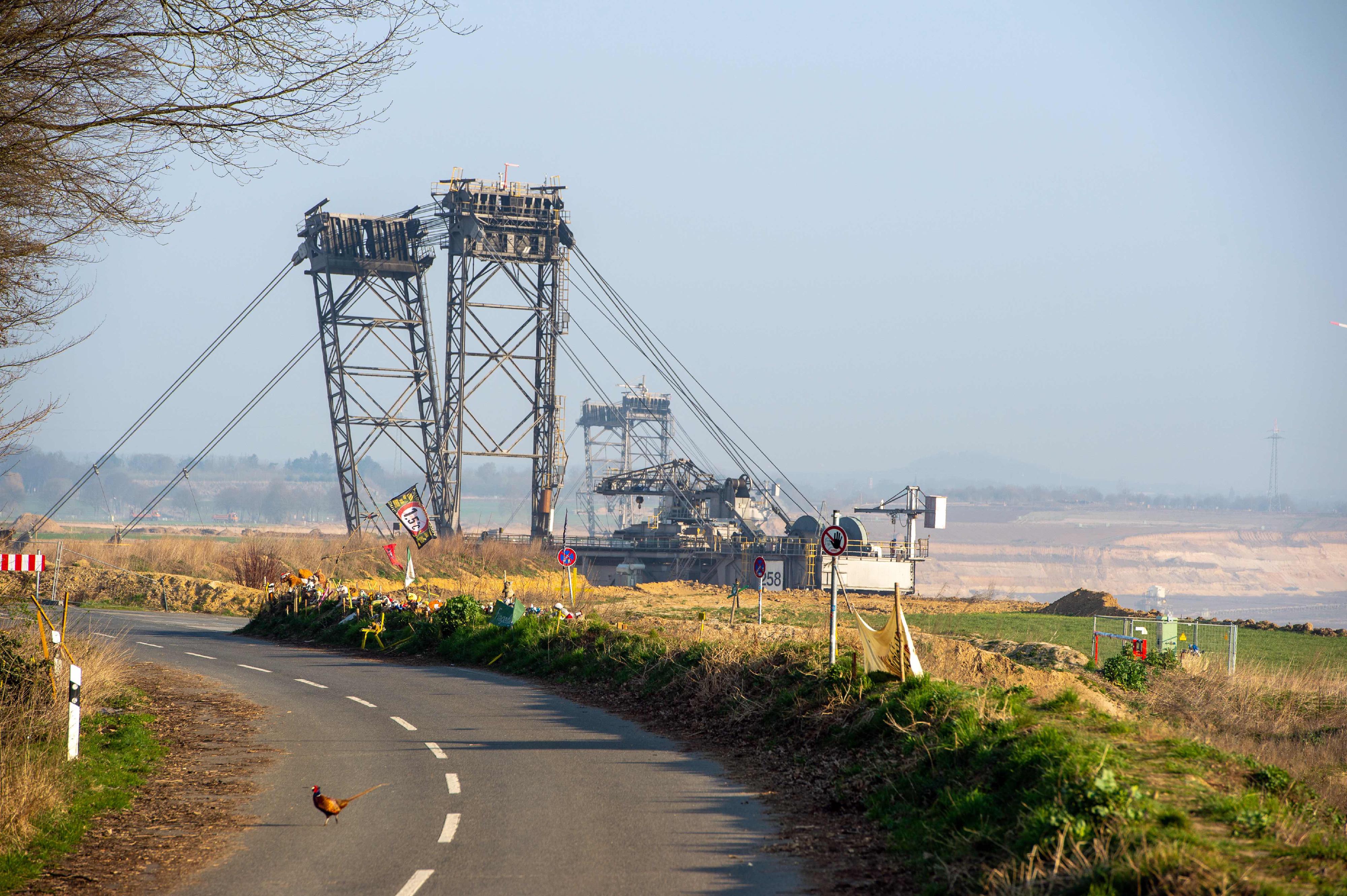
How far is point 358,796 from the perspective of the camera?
1158 centimetres

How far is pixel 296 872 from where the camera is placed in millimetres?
9055

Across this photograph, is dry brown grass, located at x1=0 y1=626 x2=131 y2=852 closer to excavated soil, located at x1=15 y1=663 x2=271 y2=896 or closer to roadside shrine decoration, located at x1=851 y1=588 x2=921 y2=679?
excavated soil, located at x1=15 y1=663 x2=271 y2=896

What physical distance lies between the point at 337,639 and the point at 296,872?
2073 centimetres

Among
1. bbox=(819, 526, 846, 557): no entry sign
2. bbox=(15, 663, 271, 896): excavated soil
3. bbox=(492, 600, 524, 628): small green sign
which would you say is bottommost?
bbox=(15, 663, 271, 896): excavated soil

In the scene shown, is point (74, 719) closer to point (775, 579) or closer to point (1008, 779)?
point (1008, 779)

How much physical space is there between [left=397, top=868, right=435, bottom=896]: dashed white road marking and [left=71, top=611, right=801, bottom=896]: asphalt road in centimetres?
2

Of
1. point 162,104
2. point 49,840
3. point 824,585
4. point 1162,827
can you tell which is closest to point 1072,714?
point 1162,827

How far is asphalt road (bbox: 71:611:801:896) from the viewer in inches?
350

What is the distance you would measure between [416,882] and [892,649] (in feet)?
24.0

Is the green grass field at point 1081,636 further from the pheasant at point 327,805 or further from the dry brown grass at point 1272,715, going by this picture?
the pheasant at point 327,805

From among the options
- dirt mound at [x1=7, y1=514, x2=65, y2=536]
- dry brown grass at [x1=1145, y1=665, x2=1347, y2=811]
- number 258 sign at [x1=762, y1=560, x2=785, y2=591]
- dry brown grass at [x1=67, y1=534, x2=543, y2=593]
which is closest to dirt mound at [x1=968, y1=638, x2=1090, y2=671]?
dry brown grass at [x1=1145, y1=665, x2=1347, y2=811]

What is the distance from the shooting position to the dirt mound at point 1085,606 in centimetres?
6016

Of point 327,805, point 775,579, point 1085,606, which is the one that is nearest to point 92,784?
point 327,805

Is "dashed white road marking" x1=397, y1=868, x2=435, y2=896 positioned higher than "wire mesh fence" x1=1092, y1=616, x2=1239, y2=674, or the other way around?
"dashed white road marking" x1=397, y1=868, x2=435, y2=896
